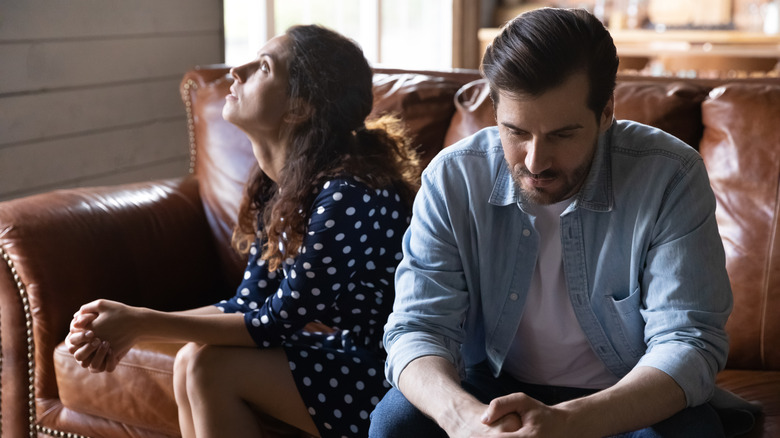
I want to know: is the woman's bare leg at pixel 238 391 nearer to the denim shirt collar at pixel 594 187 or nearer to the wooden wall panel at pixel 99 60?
the denim shirt collar at pixel 594 187

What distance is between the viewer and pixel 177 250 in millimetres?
2107

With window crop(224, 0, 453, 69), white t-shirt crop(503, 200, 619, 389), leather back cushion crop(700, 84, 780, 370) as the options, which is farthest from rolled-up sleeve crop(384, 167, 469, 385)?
window crop(224, 0, 453, 69)

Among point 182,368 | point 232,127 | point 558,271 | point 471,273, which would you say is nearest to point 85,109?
point 232,127

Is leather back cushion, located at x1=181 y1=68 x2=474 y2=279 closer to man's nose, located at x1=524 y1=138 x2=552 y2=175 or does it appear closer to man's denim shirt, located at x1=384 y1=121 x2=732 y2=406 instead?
man's denim shirt, located at x1=384 y1=121 x2=732 y2=406

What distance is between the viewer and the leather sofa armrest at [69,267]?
1.78 meters

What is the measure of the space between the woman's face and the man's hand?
796 mm

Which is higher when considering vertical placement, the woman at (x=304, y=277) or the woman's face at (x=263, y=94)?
the woman's face at (x=263, y=94)

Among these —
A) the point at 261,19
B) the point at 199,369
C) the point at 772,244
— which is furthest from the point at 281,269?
the point at 261,19

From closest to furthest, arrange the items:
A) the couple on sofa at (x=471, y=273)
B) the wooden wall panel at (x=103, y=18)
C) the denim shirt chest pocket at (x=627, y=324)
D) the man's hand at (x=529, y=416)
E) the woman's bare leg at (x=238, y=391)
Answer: the man's hand at (x=529, y=416)
the couple on sofa at (x=471, y=273)
the denim shirt chest pocket at (x=627, y=324)
the woman's bare leg at (x=238, y=391)
the wooden wall panel at (x=103, y=18)

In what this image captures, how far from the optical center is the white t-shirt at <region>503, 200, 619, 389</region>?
53.6 inches

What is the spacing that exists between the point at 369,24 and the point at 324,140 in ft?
9.14

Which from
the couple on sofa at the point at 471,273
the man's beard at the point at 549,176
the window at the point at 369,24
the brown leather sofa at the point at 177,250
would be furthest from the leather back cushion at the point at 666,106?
the window at the point at 369,24

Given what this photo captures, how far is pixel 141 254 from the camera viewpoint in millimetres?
2002

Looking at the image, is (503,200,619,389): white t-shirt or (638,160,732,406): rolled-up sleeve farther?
(503,200,619,389): white t-shirt
